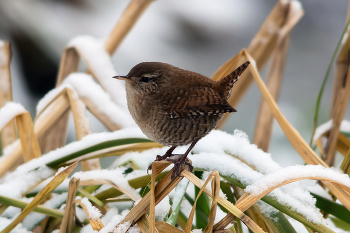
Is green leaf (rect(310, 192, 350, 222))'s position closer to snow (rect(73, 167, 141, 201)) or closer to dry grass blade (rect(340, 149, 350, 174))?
dry grass blade (rect(340, 149, 350, 174))

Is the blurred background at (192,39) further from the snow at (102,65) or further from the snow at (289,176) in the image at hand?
the snow at (289,176)

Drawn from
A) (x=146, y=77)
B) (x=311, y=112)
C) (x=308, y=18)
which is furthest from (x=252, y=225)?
(x=308, y=18)

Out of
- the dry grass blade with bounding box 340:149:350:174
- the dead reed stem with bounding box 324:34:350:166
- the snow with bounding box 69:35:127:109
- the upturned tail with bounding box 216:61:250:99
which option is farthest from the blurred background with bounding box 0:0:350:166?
the upturned tail with bounding box 216:61:250:99

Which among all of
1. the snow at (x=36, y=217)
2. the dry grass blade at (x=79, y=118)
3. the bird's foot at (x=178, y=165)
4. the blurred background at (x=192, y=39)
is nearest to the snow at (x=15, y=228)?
the snow at (x=36, y=217)

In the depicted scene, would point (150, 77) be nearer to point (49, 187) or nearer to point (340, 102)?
point (49, 187)

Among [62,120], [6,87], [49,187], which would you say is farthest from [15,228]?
[6,87]

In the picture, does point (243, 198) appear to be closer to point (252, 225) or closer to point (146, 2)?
point (252, 225)
